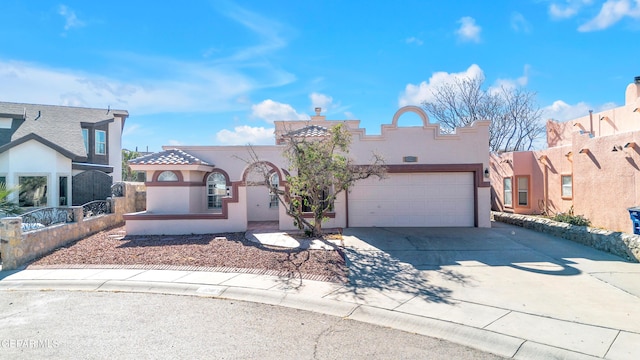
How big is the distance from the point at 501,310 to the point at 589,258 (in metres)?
5.79

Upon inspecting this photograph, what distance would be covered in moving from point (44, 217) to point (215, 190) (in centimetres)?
669

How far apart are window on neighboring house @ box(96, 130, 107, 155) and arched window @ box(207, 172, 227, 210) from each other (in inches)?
426

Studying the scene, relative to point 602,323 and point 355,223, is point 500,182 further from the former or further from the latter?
point 602,323

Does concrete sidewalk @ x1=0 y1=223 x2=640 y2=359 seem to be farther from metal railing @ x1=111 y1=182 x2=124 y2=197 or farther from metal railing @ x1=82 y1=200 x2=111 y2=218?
metal railing @ x1=111 y1=182 x2=124 y2=197

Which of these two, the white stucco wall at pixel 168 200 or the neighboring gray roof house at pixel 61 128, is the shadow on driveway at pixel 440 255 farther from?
the neighboring gray roof house at pixel 61 128

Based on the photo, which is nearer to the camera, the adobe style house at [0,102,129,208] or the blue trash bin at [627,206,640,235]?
the blue trash bin at [627,206,640,235]

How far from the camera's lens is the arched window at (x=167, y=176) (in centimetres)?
1536

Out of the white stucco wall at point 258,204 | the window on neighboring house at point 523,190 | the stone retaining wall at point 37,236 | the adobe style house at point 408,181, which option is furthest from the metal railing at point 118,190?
the window on neighboring house at point 523,190

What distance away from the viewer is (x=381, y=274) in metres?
9.05

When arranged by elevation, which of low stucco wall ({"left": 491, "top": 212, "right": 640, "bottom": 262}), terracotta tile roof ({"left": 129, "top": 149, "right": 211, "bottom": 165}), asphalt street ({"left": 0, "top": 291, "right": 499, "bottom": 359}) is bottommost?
asphalt street ({"left": 0, "top": 291, "right": 499, "bottom": 359})

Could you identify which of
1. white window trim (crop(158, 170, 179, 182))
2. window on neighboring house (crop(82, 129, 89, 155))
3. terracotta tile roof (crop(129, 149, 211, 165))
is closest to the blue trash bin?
terracotta tile roof (crop(129, 149, 211, 165))

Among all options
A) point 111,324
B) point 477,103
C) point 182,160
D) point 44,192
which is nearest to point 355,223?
point 182,160

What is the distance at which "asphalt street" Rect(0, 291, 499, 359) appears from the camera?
5.17 metres

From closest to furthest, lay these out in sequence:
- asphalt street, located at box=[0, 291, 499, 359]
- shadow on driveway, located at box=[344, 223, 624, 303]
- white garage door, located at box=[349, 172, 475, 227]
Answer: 1. asphalt street, located at box=[0, 291, 499, 359]
2. shadow on driveway, located at box=[344, 223, 624, 303]
3. white garage door, located at box=[349, 172, 475, 227]
